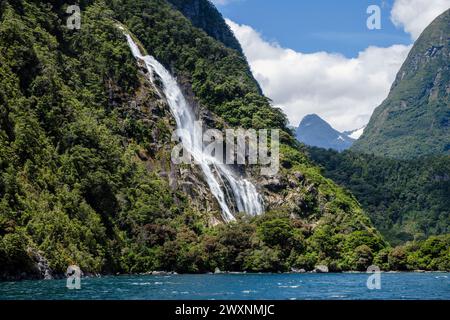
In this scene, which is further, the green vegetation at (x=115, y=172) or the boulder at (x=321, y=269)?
the boulder at (x=321, y=269)

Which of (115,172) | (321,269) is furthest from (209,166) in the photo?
(321,269)

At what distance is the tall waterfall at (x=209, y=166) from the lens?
380 feet

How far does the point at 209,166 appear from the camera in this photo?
119312 millimetres

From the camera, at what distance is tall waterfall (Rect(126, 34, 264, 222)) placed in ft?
380

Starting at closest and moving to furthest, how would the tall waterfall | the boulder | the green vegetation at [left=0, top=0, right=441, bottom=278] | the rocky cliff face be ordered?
the green vegetation at [left=0, top=0, right=441, bottom=278]
the rocky cliff face
the boulder
the tall waterfall

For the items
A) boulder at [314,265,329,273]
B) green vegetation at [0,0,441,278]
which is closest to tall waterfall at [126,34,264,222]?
green vegetation at [0,0,441,278]

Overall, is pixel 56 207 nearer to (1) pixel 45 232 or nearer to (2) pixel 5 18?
(1) pixel 45 232

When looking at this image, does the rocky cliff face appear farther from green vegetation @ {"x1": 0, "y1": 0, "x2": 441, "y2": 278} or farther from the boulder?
the boulder

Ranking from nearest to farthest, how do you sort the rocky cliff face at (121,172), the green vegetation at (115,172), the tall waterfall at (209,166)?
the green vegetation at (115,172) < the rocky cliff face at (121,172) < the tall waterfall at (209,166)

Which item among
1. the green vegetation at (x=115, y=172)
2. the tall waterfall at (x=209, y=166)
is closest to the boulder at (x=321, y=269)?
the green vegetation at (x=115, y=172)

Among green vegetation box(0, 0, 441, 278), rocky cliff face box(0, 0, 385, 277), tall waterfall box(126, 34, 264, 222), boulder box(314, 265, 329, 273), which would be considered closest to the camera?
green vegetation box(0, 0, 441, 278)

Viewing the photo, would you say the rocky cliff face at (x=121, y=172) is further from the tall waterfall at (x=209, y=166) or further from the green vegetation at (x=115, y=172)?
the tall waterfall at (x=209, y=166)
